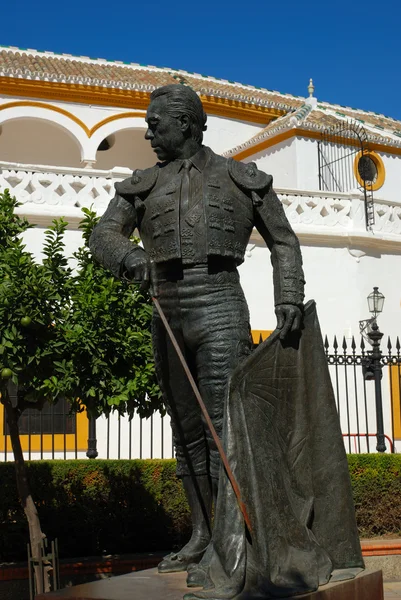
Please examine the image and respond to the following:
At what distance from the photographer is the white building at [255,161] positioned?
13383 mm

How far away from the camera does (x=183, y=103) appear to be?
13.3 ft

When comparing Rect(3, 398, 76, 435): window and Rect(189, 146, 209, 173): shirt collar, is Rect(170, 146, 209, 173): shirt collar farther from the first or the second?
Rect(3, 398, 76, 435): window

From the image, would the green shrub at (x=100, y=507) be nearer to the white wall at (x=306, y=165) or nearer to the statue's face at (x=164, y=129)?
the statue's face at (x=164, y=129)

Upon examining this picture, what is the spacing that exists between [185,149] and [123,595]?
6.51 feet

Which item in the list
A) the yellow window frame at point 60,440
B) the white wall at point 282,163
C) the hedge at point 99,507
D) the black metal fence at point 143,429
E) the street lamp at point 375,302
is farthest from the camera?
the white wall at point 282,163

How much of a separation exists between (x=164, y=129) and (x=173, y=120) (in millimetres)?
59

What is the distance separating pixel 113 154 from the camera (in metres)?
23.3

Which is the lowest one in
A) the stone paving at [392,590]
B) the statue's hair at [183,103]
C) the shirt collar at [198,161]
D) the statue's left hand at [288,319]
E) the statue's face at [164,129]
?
the stone paving at [392,590]

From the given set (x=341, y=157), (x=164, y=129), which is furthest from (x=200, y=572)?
(x=341, y=157)

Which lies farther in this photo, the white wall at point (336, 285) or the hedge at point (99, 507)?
the white wall at point (336, 285)

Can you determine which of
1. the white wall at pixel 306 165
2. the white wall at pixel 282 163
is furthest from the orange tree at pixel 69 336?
the white wall at pixel 306 165

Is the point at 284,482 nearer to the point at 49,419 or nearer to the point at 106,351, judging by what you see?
the point at 106,351

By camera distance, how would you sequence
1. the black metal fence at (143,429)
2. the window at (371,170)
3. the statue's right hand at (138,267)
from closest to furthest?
the statue's right hand at (138,267) → the black metal fence at (143,429) → the window at (371,170)

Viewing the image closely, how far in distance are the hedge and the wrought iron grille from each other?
11916mm
